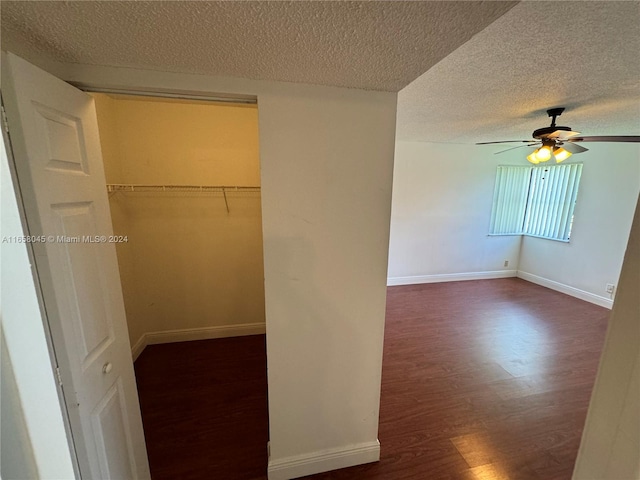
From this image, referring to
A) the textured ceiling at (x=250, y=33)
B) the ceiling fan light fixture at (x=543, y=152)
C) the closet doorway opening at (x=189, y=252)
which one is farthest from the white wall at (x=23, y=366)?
the ceiling fan light fixture at (x=543, y=152)

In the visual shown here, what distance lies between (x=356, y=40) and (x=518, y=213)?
5472 millimetres

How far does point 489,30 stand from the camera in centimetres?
125

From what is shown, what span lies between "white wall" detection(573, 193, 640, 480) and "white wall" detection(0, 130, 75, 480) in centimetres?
124

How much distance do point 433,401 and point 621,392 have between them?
180 centimetres

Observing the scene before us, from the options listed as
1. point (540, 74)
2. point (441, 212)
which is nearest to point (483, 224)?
point (441, 212)

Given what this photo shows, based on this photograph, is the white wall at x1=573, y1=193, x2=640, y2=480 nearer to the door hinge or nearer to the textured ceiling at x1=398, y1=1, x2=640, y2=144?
the textured ceiling at x1=398, y1=1, x2=640, y2=144

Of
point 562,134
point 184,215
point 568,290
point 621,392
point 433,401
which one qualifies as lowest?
point 433,401

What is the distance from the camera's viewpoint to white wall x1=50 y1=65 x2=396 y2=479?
1.15 metres

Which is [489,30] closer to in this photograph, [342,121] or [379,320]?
[342,121]

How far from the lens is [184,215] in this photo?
101 inches

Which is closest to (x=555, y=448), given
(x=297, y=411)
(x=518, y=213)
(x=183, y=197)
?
(x=297, y=411)

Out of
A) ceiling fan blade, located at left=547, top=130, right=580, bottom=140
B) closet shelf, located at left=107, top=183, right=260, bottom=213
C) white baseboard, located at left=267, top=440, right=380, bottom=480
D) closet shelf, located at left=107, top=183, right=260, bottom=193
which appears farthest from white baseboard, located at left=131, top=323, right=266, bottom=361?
ceiling fan blade, located at left=547, top=130, right=580, bottom=140

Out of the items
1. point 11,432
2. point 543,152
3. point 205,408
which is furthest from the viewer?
point 543,152

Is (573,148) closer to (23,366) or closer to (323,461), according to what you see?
(323,461)
